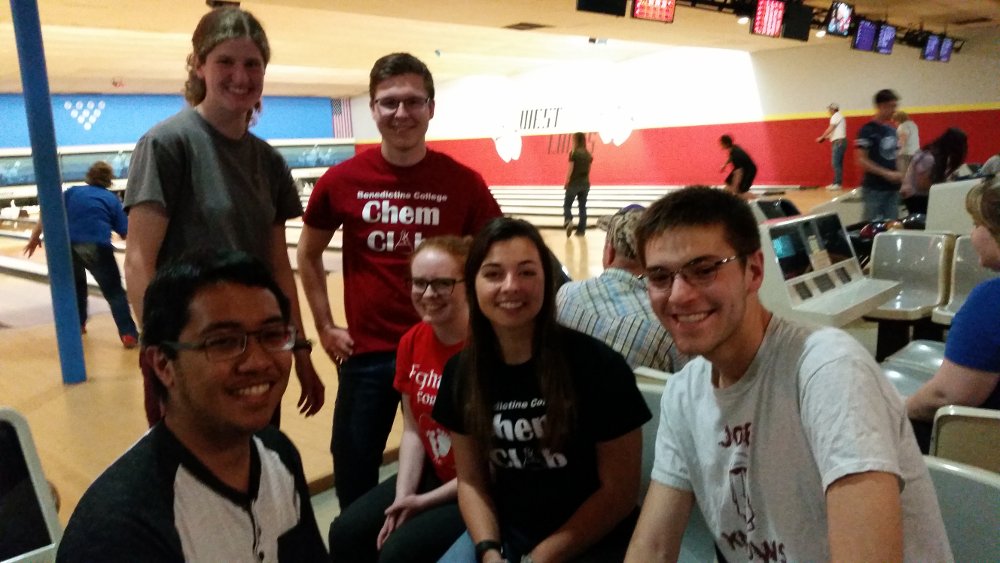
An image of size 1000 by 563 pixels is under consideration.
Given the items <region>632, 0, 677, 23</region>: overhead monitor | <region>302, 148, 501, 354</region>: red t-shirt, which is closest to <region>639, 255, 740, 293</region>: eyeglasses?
<region>302, 148, 501, 354</region>: red t-shirt

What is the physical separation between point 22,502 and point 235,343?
60 cm

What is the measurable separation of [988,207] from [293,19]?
23.9 ft

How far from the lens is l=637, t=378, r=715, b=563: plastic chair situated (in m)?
1.38

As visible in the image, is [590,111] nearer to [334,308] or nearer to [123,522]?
[334,308]

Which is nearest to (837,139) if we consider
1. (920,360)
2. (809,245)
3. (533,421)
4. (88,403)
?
(809,245)

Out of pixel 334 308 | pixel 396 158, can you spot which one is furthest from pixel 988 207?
pixel 334 308

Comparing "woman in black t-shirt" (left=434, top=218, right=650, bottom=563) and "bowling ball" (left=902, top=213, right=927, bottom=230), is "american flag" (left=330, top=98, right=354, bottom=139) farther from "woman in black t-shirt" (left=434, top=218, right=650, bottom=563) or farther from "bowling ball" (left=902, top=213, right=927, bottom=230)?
"woman in black t-shirt" (left=434, top=218, right=650, bottom=563)

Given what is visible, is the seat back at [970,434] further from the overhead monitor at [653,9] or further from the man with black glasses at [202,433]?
the overhead monitor at [653,9]

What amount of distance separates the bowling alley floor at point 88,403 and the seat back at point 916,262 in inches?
70.9

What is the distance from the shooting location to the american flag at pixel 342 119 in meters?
18.5

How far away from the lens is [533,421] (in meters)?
1.31

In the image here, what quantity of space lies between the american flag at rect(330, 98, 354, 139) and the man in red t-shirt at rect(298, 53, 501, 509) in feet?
57.7

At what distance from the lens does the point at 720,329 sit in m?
0.96

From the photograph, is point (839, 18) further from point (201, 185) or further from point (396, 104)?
point (201, 185)
